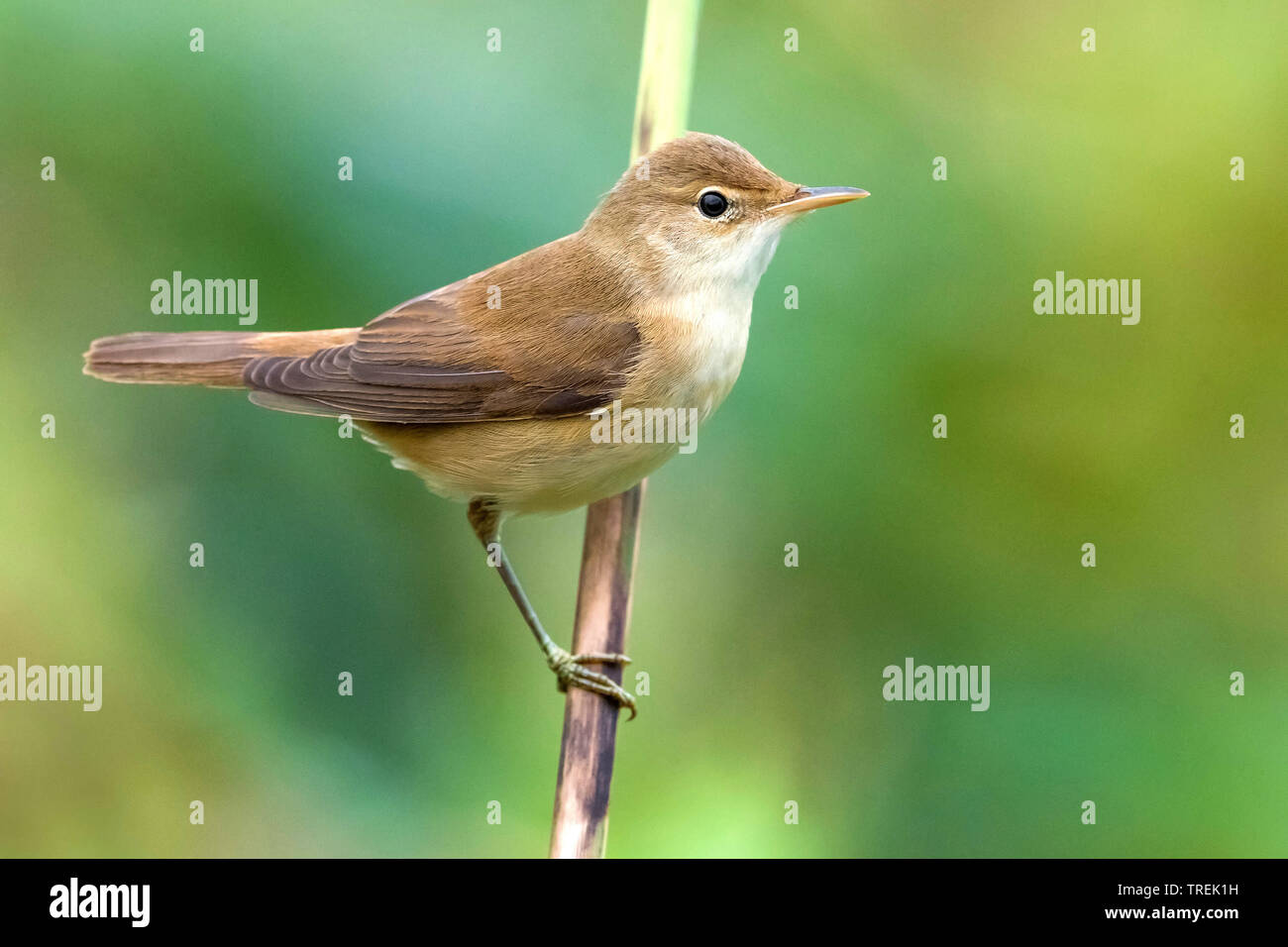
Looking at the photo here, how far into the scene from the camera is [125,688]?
3188mm

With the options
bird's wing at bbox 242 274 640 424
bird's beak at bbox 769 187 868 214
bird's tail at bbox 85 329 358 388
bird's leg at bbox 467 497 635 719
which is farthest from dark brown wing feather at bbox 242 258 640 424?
bird's beak at bbox 769 187 868 214

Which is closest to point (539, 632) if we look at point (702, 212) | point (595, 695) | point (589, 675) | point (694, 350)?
point (589, 675)

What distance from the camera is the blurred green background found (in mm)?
3127

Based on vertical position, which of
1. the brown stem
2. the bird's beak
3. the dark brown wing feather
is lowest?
the brown stem

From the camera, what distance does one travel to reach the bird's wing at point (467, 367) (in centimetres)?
329

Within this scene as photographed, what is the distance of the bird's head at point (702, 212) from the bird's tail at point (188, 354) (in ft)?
3.31

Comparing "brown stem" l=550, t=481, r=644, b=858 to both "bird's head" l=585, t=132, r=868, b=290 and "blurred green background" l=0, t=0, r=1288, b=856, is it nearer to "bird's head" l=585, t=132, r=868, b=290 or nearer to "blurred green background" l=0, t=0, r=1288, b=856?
"blurred green background" l=0, t=0, r=1288, b=856

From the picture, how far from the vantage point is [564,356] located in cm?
334

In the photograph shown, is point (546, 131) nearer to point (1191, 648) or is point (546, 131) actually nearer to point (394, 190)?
point (394, 190)

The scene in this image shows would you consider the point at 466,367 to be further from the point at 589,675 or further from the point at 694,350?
the point at 589,675

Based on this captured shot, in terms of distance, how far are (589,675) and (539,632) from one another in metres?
0.37

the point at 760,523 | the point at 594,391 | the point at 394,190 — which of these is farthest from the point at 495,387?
the point at 760,523

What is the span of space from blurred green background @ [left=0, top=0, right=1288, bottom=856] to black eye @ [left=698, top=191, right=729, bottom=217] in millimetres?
361

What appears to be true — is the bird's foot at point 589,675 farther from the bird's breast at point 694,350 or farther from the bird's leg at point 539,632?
the bird's breast at point 694,350
